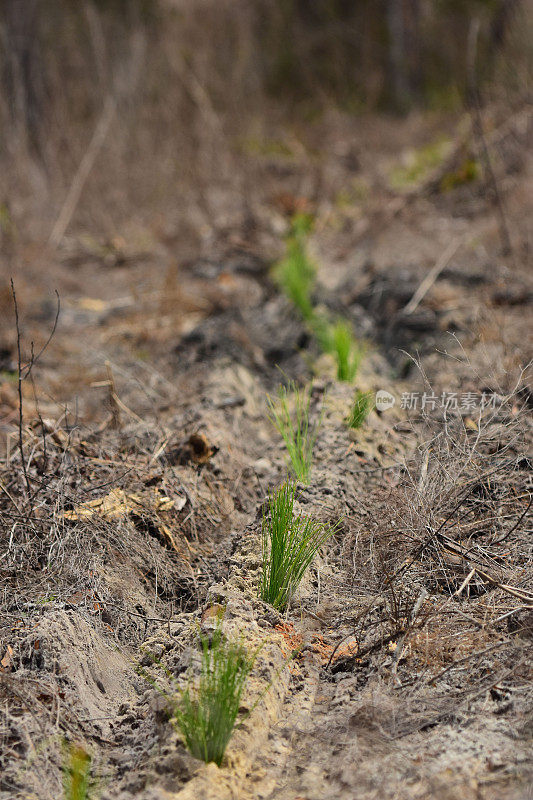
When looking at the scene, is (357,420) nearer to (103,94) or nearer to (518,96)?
(518,96)

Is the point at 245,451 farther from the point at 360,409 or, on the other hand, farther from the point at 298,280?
the point at 298,280

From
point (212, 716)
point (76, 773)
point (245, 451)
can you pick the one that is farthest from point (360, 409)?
point (76, 773)

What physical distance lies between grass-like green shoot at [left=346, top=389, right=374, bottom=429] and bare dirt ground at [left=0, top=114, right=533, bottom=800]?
0.10 m

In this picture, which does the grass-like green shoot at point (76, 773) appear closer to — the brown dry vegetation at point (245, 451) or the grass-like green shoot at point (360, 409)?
the brown dry vegetation at point (245, 451)

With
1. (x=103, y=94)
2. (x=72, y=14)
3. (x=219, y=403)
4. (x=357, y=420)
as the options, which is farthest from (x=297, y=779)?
(x=72, y=14)

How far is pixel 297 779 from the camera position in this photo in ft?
4.92

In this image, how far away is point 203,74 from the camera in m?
7.95

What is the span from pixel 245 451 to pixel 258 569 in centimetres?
101

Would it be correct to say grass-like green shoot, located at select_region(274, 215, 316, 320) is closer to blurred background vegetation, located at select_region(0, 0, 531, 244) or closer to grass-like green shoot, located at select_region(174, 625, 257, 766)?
blurred background vegetation, located at select_region(0, 0, 531, 244)

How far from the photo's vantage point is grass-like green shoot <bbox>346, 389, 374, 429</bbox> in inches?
105

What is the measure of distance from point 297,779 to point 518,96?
6303 millimetres

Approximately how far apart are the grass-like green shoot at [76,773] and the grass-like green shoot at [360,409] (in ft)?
5.10

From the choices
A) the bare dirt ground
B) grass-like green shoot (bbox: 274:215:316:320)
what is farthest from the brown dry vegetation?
grass-like green shoot (bbox: 274:215:316:320)

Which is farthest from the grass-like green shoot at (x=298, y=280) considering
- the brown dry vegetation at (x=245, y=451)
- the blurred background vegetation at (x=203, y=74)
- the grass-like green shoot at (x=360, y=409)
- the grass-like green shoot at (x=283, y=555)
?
the blurred background vegetation at (x=203, y=74)
